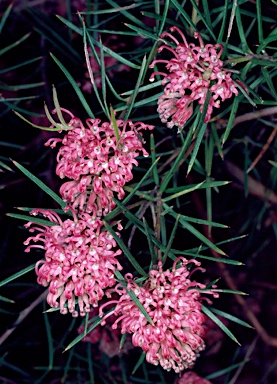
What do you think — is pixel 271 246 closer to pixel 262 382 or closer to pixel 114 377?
pixel 262 382

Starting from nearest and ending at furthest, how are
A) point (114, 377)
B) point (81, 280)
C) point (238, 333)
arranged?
point (81, 280) < point (114, 377) < point (238, 333)

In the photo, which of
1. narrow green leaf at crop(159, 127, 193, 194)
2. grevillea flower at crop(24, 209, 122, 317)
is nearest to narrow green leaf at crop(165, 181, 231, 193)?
narrow green leaf at crop(159, 127, 193, 194)

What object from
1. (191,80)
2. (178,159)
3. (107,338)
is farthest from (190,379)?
(191,80)

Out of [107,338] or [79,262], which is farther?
[107,338]

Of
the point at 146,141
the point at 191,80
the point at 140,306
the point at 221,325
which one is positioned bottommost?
the point at 221,325

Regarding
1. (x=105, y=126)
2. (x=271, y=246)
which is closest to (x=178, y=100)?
(x=105, y=126)

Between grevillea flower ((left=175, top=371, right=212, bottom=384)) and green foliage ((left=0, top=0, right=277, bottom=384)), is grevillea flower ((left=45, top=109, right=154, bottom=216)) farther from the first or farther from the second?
grevillea flower ((left=175, top=371, right=212, bottom=384))

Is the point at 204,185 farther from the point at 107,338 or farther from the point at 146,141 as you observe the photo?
the point at 107,338
